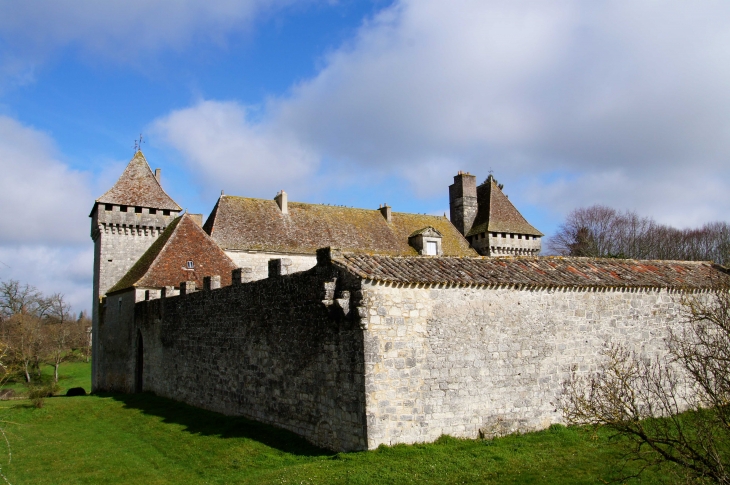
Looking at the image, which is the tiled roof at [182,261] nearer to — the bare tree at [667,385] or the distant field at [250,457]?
the distant field at [250,457]

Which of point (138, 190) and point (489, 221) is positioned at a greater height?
point (138, 190)

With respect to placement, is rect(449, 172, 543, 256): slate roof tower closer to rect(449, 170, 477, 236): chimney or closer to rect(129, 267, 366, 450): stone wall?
rect(449, 170, 477, 236): chimney

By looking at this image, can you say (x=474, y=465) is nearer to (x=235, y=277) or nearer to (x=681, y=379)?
(x=681, y=379)

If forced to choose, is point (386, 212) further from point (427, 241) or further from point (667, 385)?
point (667, 385)

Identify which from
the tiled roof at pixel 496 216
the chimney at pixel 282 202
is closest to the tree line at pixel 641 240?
the tiled roof at pixel 496 216

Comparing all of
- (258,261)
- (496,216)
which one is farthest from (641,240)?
(258,261)

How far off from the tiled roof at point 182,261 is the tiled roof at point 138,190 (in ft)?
19.6

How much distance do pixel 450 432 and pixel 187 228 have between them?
54.4 ft

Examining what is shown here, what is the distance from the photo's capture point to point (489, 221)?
3500 cm

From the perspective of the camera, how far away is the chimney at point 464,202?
3675 centimetres

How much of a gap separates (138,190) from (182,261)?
9343 millimetres

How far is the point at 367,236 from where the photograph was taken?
30.7 metres

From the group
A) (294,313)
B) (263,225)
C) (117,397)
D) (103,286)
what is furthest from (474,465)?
(103,286)

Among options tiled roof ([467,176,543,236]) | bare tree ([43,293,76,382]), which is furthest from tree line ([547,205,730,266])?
bare tree ([43,293,76,382])
